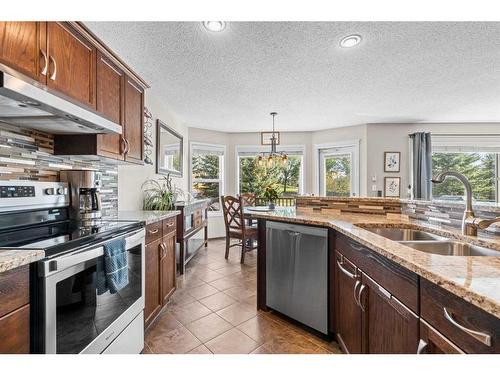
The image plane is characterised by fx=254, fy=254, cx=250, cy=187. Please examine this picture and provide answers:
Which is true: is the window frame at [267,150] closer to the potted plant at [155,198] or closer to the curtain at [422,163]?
the curtain at [422,163]

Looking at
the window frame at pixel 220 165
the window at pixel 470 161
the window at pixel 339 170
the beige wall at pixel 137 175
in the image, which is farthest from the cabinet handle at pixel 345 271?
the window at pixel 470 161

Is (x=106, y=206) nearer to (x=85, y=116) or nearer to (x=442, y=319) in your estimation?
(x=85, y=116)

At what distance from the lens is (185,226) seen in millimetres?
3184

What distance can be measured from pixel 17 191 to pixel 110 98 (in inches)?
34.3

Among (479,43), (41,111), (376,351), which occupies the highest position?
(479,43)

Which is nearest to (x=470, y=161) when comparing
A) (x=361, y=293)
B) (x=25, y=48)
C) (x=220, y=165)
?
(x=220, y=165)

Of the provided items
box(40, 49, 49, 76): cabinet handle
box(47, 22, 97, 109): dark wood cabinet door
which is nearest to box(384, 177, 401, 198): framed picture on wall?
box(47, 22, 97, 109): dark wood cabinet door

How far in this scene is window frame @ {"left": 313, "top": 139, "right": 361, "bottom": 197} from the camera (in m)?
4.90

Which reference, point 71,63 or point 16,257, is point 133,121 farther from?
point 16,257

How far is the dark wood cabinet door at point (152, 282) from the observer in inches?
75.8

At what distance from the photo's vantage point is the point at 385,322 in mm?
1118

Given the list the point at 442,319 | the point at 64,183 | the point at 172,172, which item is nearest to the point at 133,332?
the point at 64,183

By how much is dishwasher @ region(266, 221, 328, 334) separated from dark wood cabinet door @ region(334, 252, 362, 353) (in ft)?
0.37
